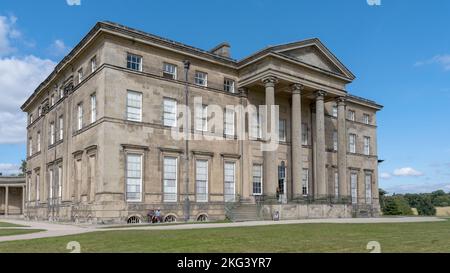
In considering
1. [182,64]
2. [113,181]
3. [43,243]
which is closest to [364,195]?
[182,64]

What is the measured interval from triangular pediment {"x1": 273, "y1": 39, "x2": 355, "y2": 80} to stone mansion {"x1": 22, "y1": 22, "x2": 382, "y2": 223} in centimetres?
10

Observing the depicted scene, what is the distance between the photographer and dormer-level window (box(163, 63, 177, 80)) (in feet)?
117

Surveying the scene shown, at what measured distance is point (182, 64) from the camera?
120ft

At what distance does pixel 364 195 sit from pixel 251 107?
2083cm

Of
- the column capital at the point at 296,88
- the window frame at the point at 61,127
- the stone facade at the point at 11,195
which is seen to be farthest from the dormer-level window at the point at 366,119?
the stone facade at the point at 11,195

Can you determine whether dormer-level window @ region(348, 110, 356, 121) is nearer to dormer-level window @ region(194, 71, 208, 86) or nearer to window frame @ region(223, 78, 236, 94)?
window frame @ region(223, 78, 236, 94)

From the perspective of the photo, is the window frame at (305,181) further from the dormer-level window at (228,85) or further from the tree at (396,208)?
the tree at (396,208)

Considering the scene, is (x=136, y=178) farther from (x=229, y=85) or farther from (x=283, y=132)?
(x=283, y=132)

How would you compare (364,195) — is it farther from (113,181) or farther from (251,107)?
(113,181)

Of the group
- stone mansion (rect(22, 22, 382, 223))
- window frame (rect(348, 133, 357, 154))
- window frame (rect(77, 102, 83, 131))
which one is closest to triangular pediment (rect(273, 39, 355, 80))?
stone mansion (rect(22, 22, 382, 223))

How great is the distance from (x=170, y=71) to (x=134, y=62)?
10.2ft

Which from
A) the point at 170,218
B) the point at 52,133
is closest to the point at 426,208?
the point at 170,218

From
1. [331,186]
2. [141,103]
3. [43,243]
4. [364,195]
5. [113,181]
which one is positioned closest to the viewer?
[43,243]

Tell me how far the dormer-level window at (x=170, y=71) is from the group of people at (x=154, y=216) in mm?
10335
